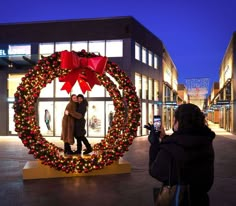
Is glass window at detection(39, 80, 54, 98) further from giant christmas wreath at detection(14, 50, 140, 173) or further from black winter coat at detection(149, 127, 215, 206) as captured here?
black winter coat at detection(149, 127, 215, 206)

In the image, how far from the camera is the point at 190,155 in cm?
261

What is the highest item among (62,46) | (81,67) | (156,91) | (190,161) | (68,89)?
(62,46)

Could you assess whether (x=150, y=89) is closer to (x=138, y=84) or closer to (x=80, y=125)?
(x=138, y=84)

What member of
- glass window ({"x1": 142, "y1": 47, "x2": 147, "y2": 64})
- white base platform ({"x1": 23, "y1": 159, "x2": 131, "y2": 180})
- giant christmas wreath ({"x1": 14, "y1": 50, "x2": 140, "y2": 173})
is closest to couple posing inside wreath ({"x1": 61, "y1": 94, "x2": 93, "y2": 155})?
giant christmas wreath ({"x1": 14, "y1": 50, "x2": 140, "y2": 173})

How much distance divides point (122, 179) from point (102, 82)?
10.2ft

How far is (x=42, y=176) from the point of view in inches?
345

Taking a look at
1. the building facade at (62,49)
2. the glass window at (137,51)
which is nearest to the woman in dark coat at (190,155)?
the building facade at (62,49)

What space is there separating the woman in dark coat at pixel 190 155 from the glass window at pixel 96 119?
64.3 feet

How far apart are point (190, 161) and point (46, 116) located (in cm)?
2074

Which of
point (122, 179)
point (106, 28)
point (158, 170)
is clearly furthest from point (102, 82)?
point (106, 28)

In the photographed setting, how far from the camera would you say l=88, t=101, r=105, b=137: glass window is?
878 inches

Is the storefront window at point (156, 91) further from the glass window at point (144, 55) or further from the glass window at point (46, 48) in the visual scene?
the glass window at point (46, 48)

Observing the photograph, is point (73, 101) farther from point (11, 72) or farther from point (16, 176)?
point (11, 72)

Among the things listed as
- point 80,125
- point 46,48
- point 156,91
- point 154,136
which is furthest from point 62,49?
point 154,136
